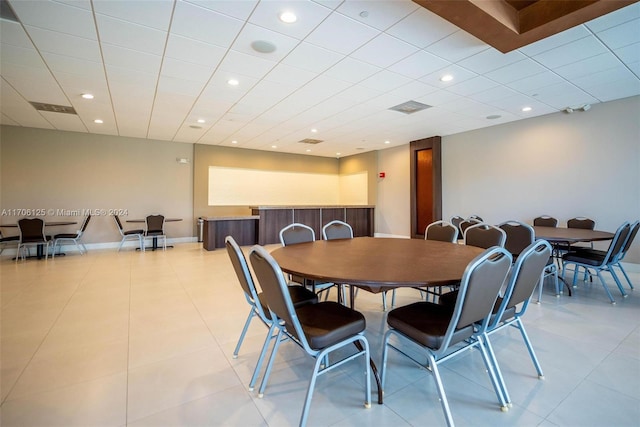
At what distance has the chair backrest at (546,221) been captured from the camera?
5.21 meters

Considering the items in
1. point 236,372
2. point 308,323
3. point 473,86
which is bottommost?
point 236,372

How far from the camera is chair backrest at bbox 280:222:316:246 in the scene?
10.0ft

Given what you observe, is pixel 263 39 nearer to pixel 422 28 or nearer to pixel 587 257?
pixel 422 28

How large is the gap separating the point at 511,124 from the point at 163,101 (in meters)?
7.04

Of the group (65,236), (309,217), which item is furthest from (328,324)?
(65,236)

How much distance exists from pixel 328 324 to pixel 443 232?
7.44 feet

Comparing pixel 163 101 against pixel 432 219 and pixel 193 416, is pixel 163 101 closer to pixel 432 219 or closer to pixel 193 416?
pixel 193 416

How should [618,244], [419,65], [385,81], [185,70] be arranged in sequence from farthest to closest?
1. [385,81]
2. [185,70]
3. [419,65]
4. [618,244]

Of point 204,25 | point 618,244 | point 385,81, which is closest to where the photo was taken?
point 204,25

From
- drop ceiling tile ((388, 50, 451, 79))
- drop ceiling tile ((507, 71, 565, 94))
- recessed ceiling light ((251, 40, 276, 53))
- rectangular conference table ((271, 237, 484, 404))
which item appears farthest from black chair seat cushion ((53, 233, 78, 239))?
drop ceiling tile ((507, 71, 565, 94))

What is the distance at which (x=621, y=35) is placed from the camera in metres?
2.97

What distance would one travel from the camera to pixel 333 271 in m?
1.69

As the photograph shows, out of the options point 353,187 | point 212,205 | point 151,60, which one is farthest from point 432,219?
point 151,60

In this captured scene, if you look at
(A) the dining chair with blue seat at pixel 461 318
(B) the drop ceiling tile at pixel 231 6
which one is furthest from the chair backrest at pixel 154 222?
(A) the dining chair with blue seat at pixel 461 318
